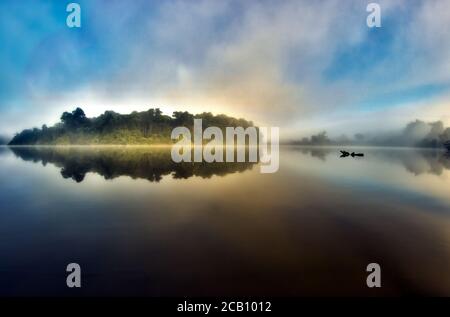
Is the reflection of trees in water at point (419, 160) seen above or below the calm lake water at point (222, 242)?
above

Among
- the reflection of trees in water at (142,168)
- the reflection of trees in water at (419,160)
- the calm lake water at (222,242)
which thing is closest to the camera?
the calm lake water at (222,242)

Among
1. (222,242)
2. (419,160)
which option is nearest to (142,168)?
(222,242)

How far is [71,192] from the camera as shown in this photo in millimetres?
21438

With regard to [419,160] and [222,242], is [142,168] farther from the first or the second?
[419,160]

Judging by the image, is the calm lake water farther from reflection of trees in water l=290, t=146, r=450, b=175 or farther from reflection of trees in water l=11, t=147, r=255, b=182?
reflection of trees in water l=290, t=146, r=450, b=175

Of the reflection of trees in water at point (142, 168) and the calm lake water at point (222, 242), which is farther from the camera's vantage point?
the reflection of trees in water at point (142, 168)

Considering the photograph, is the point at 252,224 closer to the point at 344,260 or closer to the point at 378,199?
the point at 344,260

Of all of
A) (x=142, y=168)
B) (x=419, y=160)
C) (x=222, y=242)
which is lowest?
(x=222, y=242)

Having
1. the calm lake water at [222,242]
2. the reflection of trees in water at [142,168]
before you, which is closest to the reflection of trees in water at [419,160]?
the calm lake water at [222,242]

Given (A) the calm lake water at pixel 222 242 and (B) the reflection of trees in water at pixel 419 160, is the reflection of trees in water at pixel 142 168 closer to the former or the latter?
(A) the calm lake water at pixel 222 242

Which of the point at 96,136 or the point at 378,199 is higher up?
the point at 96,136

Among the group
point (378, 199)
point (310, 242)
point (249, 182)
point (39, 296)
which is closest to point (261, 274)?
point (310, 242)

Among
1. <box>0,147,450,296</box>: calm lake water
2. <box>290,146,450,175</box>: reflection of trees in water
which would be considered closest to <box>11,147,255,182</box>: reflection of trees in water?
<box>0,147,450,296</box>: calm lake water
